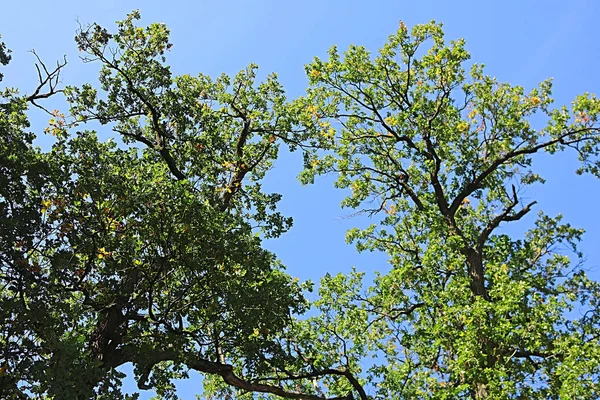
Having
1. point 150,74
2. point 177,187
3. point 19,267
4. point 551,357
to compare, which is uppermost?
point 150,74

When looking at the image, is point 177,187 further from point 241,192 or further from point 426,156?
point 426,156

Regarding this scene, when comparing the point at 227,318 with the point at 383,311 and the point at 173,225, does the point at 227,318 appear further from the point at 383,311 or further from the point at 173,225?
the point at 383,311

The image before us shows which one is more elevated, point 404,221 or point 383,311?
point 404,221

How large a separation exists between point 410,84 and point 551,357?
8983 mm

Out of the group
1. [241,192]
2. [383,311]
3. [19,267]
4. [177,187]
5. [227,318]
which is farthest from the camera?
[383,311]

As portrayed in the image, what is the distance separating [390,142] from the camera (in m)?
17.6

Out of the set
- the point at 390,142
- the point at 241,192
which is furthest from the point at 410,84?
the point at 241,192

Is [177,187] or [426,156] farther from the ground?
[426,156]

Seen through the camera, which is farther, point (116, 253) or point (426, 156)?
point (426, 156)

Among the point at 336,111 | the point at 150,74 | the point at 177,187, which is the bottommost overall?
the point at 177,187

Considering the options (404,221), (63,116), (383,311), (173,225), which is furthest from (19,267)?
(404,221)

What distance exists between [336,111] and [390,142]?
2.02m

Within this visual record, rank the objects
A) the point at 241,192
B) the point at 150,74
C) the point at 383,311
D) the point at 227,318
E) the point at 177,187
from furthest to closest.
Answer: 1. the point at 383,311
2. the point at 241,192
3. the point at 150,74
4. the point at 227,318
5. the point at 177,187

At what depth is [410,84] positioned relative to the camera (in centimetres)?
1728
